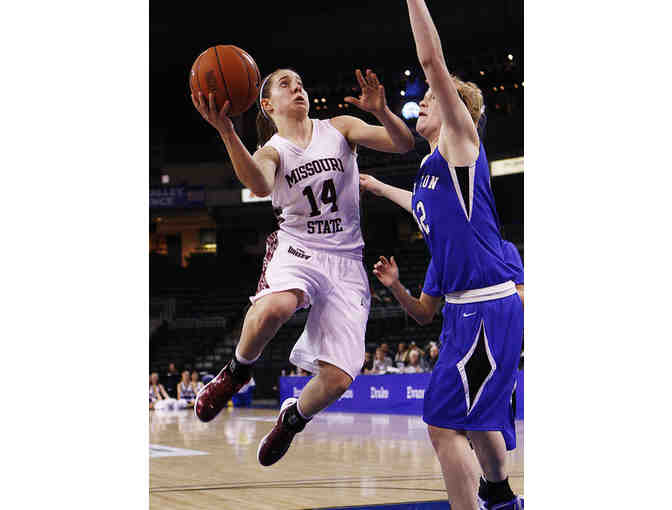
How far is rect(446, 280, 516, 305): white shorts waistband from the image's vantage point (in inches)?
142

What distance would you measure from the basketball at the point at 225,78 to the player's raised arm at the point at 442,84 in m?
0.74

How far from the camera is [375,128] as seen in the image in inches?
154

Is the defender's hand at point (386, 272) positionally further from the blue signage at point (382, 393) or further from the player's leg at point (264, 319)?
the blue signage at point (382, 393)

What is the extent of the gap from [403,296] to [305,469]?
422 cm

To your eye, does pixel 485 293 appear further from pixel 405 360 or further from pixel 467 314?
pixel 405 360

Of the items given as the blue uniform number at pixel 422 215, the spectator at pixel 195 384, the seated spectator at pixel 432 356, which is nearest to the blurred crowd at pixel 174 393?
the spectator at pixel 195 384

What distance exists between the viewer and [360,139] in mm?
3963

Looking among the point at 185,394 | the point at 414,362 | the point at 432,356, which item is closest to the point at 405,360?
the point at 414,362

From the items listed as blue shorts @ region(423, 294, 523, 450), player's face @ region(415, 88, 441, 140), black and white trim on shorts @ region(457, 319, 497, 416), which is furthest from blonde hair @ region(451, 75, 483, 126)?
black and white trim on shorts @ region(457, 319, 497, 416)

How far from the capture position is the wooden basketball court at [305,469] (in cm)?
607

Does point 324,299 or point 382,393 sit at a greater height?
point 324,299
